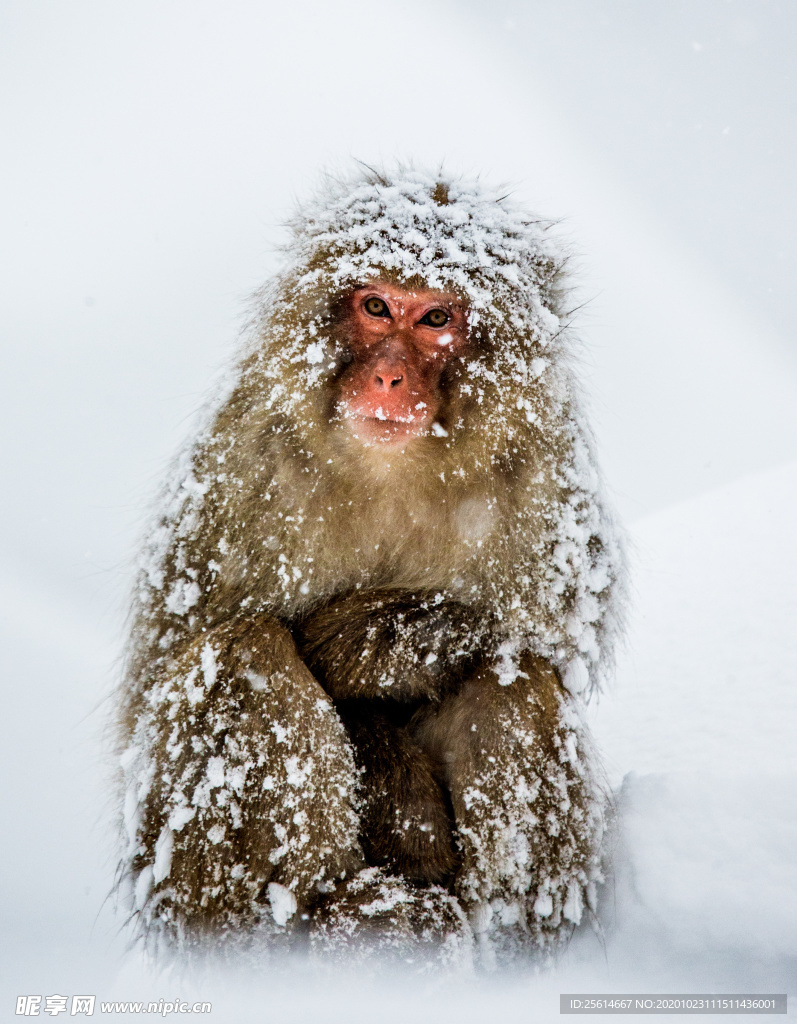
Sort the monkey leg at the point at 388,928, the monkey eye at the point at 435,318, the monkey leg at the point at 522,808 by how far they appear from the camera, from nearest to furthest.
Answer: the monkey leg at the point at 388,928, the monkey leg at the point at 522,808, the monkey eye at the point at 435,318

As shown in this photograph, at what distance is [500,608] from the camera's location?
87.7 inches

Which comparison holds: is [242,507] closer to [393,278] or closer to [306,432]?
[306,432]

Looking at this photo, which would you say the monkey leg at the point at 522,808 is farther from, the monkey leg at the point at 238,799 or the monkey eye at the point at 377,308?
the monkey eye at the point at 377,308

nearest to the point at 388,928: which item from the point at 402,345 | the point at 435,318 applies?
the point at 402,345

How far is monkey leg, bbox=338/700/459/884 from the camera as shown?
6.67ft

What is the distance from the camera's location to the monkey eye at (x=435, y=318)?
2170mm

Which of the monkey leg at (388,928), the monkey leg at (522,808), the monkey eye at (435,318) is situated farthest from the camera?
the monkey eye at (435,318)

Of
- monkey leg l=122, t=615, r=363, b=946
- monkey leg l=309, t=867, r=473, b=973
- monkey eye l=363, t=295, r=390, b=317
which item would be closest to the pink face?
monkey eye l=363, t=295, r=390, b=317

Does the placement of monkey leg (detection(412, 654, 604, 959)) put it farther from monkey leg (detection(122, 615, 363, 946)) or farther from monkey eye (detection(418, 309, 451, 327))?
monkey eye (detection(418, 309, 451, 327))

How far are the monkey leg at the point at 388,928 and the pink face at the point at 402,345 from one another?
1119 mm

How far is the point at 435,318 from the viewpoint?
2.17m

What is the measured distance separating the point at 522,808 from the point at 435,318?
1.31m

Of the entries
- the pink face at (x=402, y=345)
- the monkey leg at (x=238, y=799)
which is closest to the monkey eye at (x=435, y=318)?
the pink face at (x=402, y=345)

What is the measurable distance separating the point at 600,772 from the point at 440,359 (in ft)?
4.03
